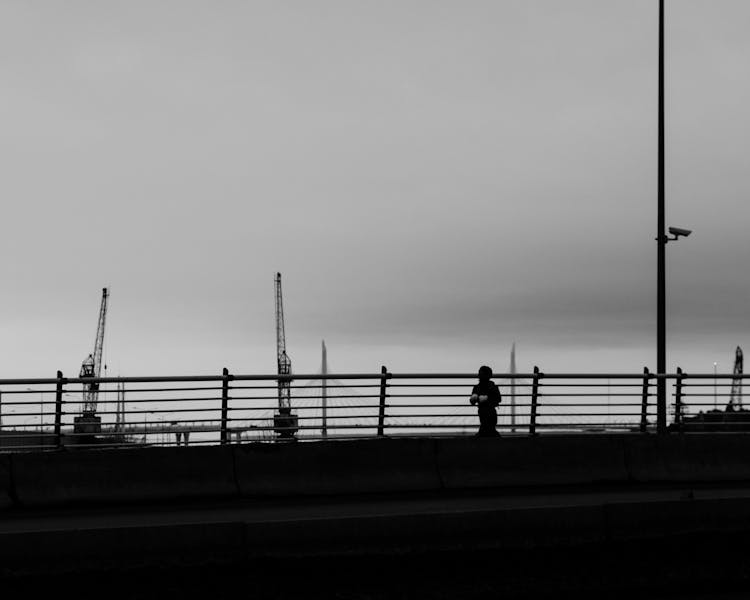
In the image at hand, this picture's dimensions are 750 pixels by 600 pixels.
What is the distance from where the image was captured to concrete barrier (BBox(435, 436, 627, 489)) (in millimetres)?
17906

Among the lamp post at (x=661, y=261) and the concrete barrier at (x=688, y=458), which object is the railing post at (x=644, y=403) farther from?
the concrete barrier at (x=688, y=458)

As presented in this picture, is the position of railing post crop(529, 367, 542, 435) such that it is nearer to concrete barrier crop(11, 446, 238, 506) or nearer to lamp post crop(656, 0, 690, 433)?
lamp post crop(656, 0, 690, 433)

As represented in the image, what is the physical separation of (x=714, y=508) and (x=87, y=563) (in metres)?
6.59

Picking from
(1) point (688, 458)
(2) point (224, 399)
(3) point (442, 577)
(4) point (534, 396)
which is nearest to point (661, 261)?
(4) point (534, 396)

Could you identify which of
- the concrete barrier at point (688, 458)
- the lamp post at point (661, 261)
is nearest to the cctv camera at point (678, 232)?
the lamp post at point (661, 261)

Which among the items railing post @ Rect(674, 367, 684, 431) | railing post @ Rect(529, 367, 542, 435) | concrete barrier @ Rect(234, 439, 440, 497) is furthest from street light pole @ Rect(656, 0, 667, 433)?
concrete barrier @ Rect(234, 439, 440, 497)

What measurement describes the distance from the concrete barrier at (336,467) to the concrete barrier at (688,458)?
3429 mm

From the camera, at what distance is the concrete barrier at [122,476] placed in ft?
51.4

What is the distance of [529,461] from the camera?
60.3 ft

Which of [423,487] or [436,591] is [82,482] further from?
[436,591]

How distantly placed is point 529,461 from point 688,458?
2.89m

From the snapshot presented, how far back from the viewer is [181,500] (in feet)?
53.2

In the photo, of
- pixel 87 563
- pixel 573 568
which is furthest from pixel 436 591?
pixel 87 563

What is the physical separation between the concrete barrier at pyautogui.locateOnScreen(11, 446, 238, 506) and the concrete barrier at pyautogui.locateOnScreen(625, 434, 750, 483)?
6314 millimetres
